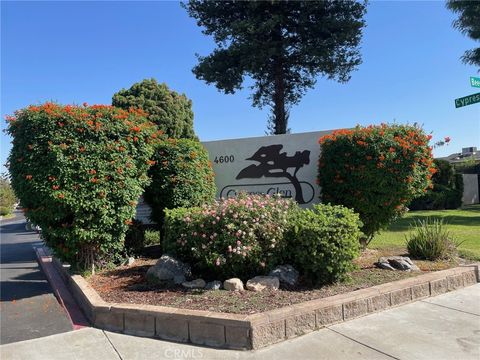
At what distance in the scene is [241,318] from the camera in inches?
165

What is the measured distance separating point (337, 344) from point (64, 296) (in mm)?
4289

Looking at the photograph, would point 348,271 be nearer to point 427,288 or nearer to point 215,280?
point 427,288

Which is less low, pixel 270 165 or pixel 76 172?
pixel 270 165

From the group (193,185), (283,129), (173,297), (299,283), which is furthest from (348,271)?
(283,129)

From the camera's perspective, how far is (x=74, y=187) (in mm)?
6137

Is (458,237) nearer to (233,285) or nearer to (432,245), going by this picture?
(432,245)

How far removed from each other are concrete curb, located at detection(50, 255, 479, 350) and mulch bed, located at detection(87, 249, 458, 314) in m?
0.25

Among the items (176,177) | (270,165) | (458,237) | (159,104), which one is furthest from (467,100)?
(159,104)

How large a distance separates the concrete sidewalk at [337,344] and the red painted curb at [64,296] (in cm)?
42

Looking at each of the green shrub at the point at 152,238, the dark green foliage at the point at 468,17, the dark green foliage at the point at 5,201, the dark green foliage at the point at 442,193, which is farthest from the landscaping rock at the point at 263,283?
the dark green foliage at the point at 5,201

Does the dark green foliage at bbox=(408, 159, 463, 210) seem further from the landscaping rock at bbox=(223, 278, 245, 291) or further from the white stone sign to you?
the landscaping rock at bbox=(223, 278, 245, 291)

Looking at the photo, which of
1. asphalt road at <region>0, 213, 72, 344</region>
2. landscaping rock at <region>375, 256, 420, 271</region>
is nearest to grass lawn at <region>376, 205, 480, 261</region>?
landscaping rock at <region>375, 256, 420, 271</region>

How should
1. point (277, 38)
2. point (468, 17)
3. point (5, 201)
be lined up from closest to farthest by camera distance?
1. point (277, 38)
2. point (468, 17)
3. point (5, 201)

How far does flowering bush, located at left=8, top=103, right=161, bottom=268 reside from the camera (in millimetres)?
6113
